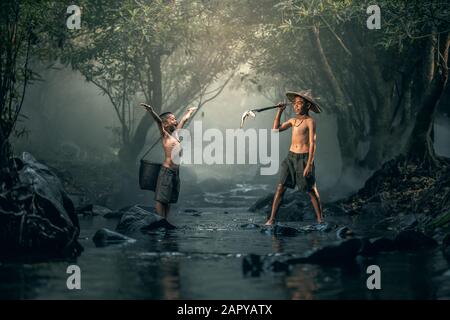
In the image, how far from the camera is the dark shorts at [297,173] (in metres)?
12.6

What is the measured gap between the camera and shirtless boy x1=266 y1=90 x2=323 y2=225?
12289 millimetres

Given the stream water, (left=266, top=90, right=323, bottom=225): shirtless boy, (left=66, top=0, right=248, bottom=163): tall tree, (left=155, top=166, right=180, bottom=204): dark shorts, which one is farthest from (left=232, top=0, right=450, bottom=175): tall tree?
the stream water

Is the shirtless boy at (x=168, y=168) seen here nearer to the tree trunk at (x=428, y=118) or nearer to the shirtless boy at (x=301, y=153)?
the shirtless boy at (x=301, y=153)

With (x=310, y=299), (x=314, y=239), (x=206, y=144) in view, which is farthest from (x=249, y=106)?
(x=310, y=299)

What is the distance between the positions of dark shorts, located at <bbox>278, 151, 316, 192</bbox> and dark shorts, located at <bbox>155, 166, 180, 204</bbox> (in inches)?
74.4

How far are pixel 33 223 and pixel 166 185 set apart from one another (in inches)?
158

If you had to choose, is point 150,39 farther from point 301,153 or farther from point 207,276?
point 207,276

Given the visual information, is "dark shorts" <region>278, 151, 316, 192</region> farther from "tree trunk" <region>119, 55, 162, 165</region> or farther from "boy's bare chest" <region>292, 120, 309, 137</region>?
"tree trunk" <region>119, 55, 162, 165</region>

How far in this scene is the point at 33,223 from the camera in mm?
8797

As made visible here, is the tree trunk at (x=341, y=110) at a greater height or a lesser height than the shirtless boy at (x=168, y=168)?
greater

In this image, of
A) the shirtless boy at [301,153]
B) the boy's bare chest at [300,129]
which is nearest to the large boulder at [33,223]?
the shirtless boy at [301,153]

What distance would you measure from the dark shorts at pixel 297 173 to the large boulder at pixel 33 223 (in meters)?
4.65

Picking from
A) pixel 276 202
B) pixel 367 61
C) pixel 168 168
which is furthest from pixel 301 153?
pixel 367 61

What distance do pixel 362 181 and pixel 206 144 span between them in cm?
5762
